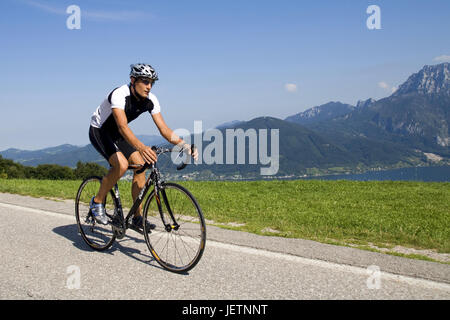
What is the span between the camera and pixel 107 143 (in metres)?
5.08

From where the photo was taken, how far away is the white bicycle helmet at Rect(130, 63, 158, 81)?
15.0 ft

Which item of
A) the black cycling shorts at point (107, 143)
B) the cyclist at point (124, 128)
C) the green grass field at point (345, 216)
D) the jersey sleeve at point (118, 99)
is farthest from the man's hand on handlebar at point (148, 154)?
the green grass field at point (345, 216)

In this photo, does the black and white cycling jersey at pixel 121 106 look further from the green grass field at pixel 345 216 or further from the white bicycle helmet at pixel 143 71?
the green grass field at pixel 345 216

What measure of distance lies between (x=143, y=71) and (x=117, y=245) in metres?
2.72

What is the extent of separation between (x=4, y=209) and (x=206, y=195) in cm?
557

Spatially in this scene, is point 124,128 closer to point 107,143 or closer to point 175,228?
point 107,143

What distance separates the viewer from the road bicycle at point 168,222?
4289mm

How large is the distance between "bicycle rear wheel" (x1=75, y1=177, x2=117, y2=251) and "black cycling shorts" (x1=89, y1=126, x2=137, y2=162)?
60cm

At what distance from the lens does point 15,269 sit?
14.8 feet

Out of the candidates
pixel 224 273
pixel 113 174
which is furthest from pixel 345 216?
pixel 113 174

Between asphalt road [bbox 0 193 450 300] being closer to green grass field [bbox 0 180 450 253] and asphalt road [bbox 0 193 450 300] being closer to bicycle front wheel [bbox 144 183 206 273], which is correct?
bicycle front wheel [bbox 144 183 206 273]

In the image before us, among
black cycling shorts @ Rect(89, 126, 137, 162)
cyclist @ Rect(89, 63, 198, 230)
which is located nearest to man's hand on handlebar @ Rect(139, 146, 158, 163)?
cyclist @ Rect(89, 63, 198, 230)
